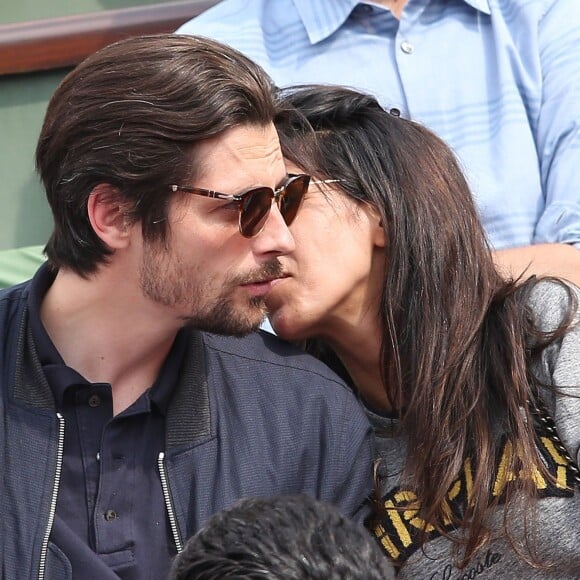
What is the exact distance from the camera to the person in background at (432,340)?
211 cm

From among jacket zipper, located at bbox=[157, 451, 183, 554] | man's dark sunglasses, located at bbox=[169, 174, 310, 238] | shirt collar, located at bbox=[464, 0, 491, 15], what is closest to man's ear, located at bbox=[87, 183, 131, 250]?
man's dark sunglasses, located at bbox=[169, 174, 310, 238]

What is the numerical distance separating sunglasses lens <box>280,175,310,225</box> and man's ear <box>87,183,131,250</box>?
302 millimetres

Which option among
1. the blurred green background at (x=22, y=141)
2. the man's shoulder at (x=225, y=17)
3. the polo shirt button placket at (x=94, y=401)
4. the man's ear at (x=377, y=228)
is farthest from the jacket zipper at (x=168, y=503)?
the blurred green background at (x=22, y=141)

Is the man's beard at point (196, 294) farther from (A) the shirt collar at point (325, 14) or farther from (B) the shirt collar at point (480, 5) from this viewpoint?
(B) the shirt collar at point (480, 5)

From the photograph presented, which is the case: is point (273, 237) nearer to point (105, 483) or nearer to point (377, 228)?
point (377, 228)

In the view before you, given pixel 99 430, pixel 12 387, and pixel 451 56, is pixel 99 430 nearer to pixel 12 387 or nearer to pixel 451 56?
pixel 12 387

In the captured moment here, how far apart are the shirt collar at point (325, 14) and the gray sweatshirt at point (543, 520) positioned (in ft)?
3.06

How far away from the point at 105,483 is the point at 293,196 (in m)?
0.64

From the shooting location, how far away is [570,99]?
8.87 ft

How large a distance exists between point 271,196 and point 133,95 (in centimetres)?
30

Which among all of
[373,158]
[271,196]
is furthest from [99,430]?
[373,158]

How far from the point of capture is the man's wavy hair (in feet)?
6.40

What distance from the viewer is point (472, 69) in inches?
110

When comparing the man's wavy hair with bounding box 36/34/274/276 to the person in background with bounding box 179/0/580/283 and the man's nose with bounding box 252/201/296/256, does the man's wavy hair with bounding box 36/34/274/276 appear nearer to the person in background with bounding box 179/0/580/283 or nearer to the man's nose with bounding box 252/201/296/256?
the man's nose with bounding box 252/201/296/256
